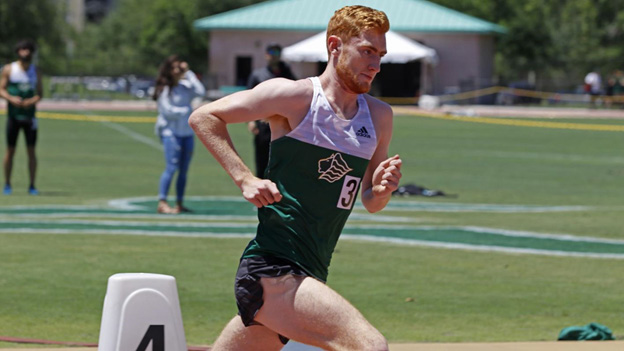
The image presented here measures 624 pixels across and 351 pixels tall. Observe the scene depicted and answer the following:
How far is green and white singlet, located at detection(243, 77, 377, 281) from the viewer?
5312 mm

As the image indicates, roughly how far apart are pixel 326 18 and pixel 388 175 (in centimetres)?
6592

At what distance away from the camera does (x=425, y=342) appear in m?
8.12

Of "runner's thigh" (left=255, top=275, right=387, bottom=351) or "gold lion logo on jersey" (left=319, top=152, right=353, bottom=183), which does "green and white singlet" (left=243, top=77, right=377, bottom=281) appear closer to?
"gold lion logo on jersey" (left=319, top=152, right=353, bottom=183)

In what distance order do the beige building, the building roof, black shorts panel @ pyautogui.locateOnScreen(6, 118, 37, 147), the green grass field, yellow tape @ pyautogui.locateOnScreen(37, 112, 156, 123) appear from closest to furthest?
the green grass field, black shorts panel @ pyautogui.locateOnScreen(6, 118, 37, 147), yellow tape @ pyautogui.locateOnScreen(37, 112, 156, 123), the building roof, the beige building

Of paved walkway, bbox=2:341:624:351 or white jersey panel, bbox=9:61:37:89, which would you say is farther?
white jersey panel, bbox=9:61:37:89

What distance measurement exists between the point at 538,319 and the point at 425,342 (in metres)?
1.23

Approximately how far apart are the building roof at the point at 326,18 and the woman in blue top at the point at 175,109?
53962mm

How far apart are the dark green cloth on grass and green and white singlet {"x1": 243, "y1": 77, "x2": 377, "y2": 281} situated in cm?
307

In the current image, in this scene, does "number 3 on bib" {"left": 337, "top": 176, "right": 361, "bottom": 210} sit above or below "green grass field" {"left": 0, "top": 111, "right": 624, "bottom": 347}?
above

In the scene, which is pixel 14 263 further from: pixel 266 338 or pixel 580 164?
pixel 580 164

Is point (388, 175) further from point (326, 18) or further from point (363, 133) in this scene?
point (326, 18)

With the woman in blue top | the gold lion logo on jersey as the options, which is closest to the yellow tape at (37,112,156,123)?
the woman in blue top

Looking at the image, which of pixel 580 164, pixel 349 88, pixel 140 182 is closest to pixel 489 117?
pixel 580 164

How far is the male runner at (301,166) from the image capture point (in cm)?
526
